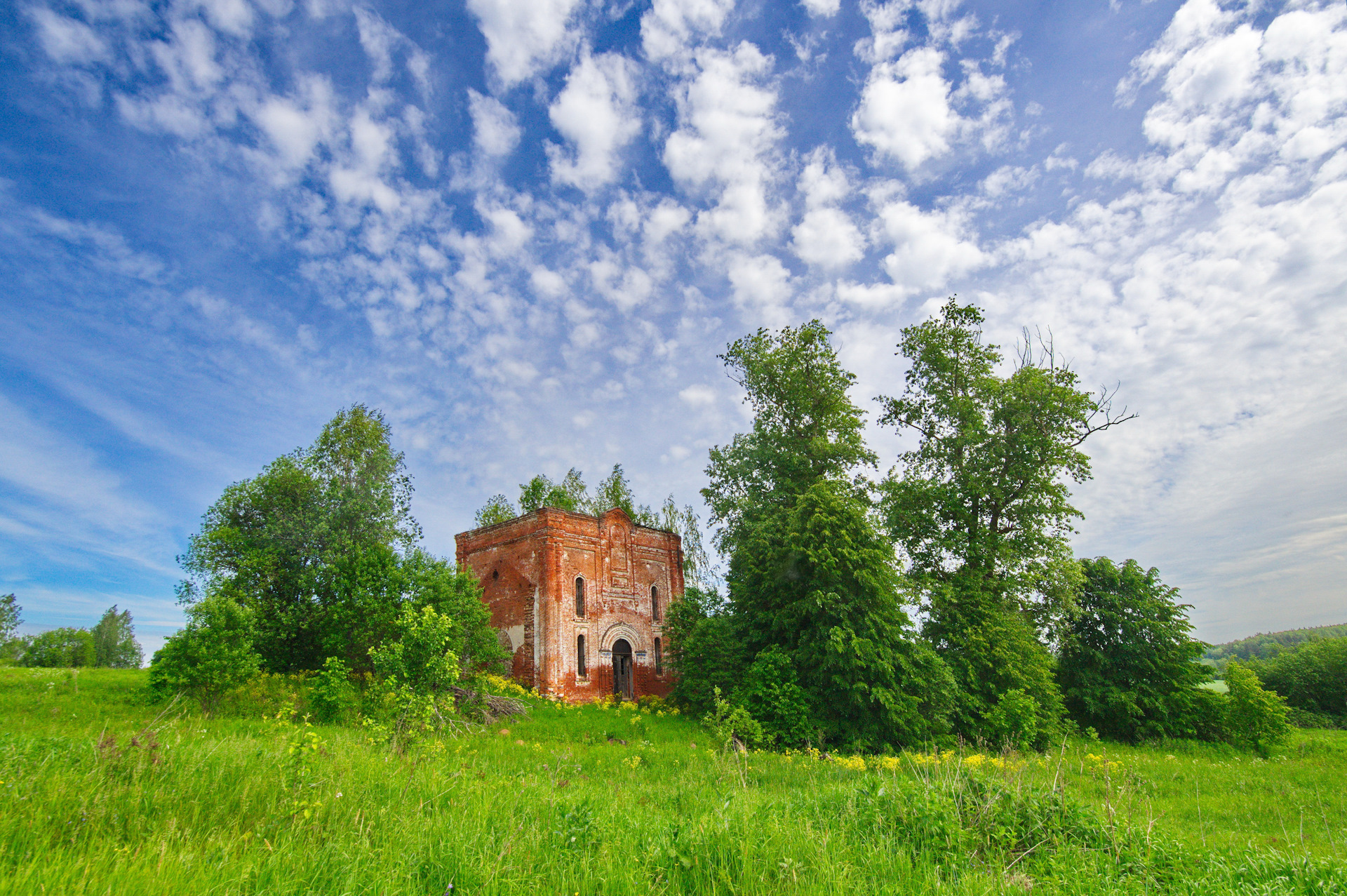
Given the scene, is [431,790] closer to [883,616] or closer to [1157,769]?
[883,616]

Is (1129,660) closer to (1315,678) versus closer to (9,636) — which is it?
(1315,678)

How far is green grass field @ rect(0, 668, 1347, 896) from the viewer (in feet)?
11.7

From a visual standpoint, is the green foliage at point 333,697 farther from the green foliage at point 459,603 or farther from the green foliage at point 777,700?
the green foliage at point 777,700

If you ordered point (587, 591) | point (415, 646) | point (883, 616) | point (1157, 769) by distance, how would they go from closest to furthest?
point (415, 646)
point (1157, 769)
point (883, 616)
point (587, 591)

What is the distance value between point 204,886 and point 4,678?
27032 mm

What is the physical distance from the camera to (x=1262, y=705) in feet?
69.4

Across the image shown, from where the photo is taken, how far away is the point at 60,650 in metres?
44.2

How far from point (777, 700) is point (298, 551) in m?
20.4

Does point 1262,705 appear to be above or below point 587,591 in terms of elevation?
below

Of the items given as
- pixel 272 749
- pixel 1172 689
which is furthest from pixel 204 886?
pixel 1172 689

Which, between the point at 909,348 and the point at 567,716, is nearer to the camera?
the point at 567,716

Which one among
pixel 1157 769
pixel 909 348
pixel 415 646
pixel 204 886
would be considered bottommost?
pixel 1157 769

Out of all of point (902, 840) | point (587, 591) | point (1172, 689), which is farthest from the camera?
point (587, 591)

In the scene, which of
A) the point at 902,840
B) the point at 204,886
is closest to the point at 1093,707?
the point at 902,840
